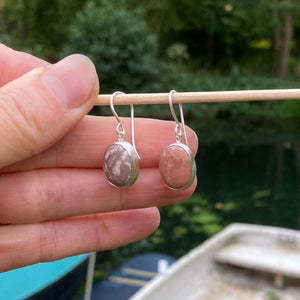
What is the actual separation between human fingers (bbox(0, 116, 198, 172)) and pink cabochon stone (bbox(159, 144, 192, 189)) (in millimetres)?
76

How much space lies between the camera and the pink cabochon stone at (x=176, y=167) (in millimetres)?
671

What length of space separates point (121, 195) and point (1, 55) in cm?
35

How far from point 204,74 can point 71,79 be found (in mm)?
9349

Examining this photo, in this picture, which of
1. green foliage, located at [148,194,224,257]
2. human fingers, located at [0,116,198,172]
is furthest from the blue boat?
green foliage, located at [148,194,224,257]

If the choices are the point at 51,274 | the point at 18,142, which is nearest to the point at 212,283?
the point at 51,274

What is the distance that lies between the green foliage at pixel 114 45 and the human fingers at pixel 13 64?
19.1 feet

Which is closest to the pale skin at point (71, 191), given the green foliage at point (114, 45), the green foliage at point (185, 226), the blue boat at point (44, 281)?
the blue boat at point (44, 281)

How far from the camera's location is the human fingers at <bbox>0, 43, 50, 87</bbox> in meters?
0.82

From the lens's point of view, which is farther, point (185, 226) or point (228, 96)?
point (185, 226)

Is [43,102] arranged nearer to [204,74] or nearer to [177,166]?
[177,166]

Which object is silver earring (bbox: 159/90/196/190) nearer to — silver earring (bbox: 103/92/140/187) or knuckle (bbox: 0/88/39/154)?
silver earring (bbox: 103/92/140/187)

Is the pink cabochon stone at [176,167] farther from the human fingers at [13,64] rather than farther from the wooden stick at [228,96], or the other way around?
the human fingers at [13,64]

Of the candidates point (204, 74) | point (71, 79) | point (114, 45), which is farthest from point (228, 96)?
point (204, 74)

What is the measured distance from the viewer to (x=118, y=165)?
2.18ft
